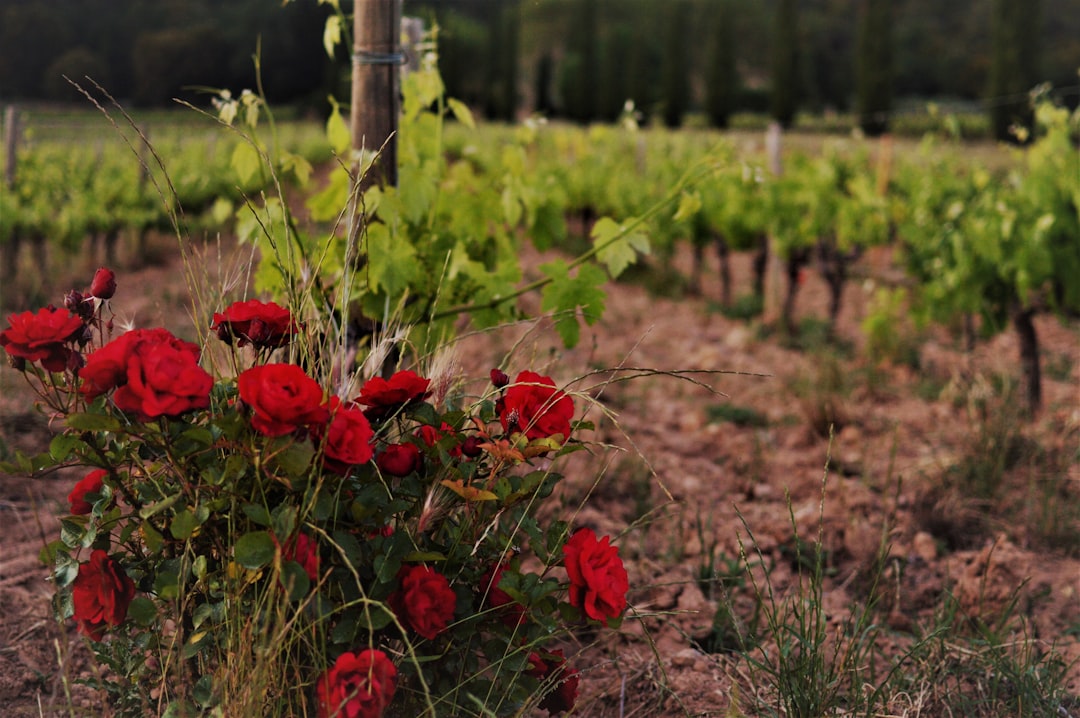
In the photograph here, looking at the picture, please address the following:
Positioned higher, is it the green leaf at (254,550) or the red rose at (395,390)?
the red rose at (395,390)

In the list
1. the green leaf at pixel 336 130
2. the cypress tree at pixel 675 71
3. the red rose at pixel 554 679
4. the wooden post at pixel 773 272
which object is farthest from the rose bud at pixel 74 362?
the cypress tree at pixel 675 71

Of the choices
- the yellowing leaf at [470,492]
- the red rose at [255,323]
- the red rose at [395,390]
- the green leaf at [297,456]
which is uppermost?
the red rose at [255,323]

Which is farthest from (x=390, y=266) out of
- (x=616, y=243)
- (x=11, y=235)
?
(x=11, y=235)

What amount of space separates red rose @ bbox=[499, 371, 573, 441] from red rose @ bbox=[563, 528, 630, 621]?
0.19 metres

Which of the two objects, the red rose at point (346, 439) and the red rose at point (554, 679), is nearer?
the red rose at point (346, 439)

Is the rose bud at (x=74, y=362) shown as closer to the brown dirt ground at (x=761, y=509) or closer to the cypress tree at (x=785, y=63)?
the brown dirt ground at (x=761, y=509)

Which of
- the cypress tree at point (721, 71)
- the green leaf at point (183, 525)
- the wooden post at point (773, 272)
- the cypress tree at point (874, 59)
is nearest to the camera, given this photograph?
the green leaf at point (183, 525)

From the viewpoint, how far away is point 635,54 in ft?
110

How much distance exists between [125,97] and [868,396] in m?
45.7

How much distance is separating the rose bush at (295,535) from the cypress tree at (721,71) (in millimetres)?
31654

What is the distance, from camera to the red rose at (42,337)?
4.58ft

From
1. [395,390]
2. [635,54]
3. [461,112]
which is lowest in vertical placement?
[395,390]

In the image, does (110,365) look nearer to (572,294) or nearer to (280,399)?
(280,399)

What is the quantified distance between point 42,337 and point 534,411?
79 cm
